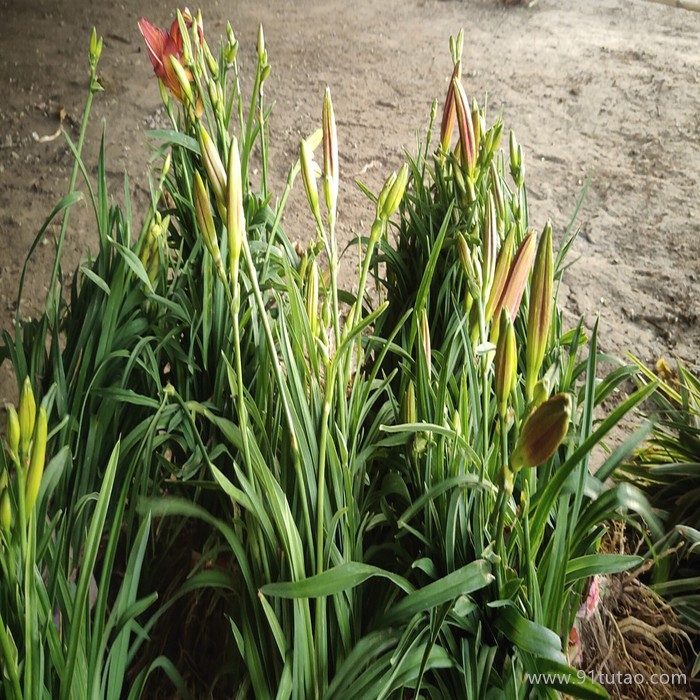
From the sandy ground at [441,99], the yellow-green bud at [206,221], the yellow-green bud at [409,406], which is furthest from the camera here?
the sandy ground at [441,99]

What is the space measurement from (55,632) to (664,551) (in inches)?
28.8

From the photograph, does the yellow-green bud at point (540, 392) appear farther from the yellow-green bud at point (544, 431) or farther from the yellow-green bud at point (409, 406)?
the yellow-green bud at point (409, 406)

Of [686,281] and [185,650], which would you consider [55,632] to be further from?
[686,281]

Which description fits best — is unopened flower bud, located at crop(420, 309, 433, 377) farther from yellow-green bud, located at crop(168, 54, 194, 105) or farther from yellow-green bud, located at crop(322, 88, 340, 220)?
yellow-green bud, located at crop(168, 54, 194, 105)

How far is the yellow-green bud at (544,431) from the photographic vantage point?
1.33 ft

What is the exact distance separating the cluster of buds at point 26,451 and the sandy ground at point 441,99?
145cm

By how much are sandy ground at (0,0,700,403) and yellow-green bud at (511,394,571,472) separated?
4.93 feet

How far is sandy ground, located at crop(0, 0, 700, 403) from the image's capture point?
208 centimetres

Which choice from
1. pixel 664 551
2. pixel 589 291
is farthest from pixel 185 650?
pixel 589 291

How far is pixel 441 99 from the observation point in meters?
3.01

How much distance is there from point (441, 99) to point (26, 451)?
292 centimetres

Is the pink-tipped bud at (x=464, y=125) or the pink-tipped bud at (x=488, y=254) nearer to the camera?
the pink-tipped bud at (x=488, y=254)

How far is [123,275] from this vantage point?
2.77 ft

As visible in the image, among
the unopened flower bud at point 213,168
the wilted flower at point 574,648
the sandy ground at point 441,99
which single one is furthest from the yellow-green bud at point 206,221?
the sandy ground at point 441,99
